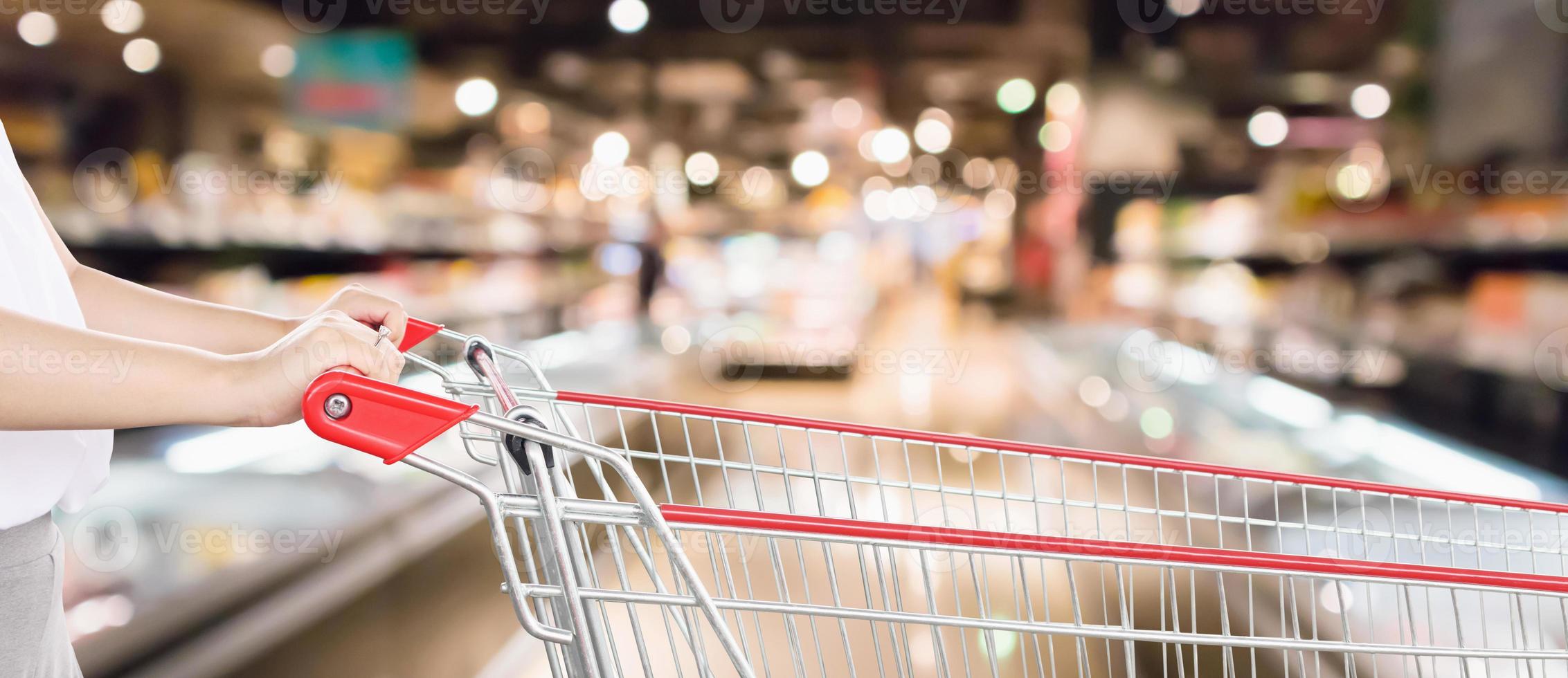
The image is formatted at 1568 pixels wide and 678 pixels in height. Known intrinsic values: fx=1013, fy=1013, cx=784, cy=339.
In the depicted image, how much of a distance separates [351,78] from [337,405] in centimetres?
446

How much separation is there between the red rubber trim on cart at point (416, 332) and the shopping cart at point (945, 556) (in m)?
0.01

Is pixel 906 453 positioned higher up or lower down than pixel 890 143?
lower down

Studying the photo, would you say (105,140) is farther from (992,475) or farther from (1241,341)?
(1241,341)

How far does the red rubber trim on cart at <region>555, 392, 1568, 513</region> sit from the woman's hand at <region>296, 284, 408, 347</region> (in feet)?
0.94

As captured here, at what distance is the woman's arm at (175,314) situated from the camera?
1126 millimetres

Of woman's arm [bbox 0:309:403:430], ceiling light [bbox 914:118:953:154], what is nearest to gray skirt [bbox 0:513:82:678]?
woman's arm [bbox 0:309:403:430]

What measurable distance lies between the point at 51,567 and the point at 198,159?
12.4 ft

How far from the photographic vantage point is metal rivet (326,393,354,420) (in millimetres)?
807
